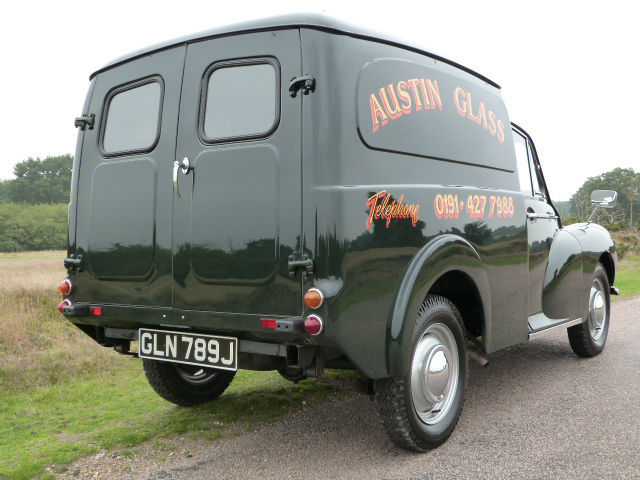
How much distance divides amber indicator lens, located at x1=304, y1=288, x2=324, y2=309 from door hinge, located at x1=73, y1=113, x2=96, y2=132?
2.06 meters

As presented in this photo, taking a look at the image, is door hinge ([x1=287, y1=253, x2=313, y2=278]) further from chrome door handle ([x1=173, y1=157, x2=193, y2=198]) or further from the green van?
chrome door handle ([x1=173, y1=157, x2=193, y2=198])

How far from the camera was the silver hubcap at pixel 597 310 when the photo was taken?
17.9 feet

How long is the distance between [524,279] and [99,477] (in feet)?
10.3

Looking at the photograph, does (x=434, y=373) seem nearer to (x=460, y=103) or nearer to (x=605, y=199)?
(x=460, y=103)

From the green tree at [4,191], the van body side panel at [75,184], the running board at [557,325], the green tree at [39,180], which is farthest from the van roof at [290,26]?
the green tree at [4,191]

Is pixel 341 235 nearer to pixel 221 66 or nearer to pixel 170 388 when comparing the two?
pixel 221 66

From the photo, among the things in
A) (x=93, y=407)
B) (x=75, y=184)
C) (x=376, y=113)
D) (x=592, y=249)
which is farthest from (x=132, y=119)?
(x=592, y=249)

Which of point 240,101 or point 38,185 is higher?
point 38,185

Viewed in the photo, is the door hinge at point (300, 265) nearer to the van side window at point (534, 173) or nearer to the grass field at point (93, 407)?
the grass field at point (93, 407)

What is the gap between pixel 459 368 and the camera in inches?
142

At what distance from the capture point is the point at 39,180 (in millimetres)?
69500

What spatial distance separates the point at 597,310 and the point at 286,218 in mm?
3979

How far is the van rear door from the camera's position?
289 cm

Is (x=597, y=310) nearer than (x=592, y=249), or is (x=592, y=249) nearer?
(x=592, y=249)
